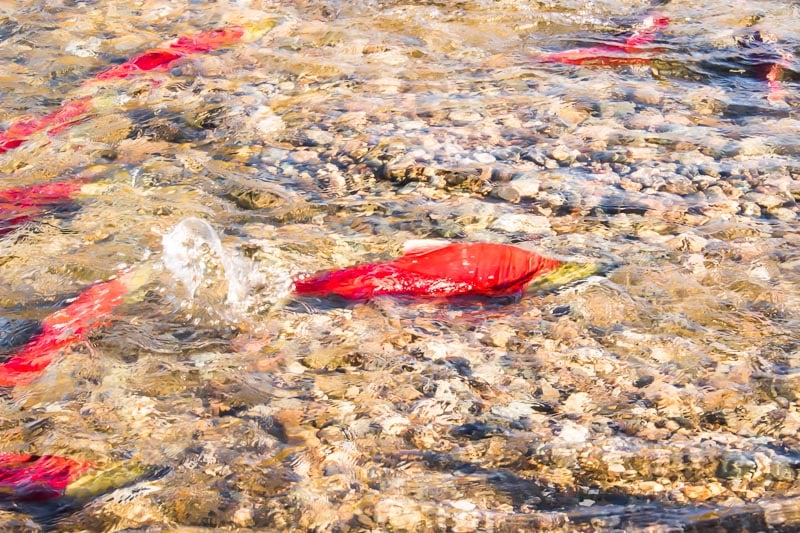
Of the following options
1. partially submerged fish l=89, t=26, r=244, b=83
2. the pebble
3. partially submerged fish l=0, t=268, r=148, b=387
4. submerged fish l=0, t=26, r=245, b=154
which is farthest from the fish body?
partially submerged fish l=89, t=26, r=244, b=83

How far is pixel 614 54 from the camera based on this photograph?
253 inches

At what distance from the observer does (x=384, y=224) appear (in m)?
4.66

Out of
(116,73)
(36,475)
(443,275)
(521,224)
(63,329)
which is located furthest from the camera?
(116,73)

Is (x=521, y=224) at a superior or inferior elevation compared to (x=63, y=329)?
superior

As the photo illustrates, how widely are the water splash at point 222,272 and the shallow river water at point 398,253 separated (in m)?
0.02

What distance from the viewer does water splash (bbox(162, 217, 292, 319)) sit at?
4031mm

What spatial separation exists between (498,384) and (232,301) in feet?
4.17

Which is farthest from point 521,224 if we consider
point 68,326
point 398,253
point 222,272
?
point 68,326

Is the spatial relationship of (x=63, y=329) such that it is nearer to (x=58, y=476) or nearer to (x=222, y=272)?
(x=222, y=272)

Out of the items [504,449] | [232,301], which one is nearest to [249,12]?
[232,301]

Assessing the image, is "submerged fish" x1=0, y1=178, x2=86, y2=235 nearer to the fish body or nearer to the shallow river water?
the shallow river water

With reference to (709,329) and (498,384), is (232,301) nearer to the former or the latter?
(498,384)

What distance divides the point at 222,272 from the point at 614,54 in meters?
3.58

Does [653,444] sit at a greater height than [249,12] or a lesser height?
lesser
